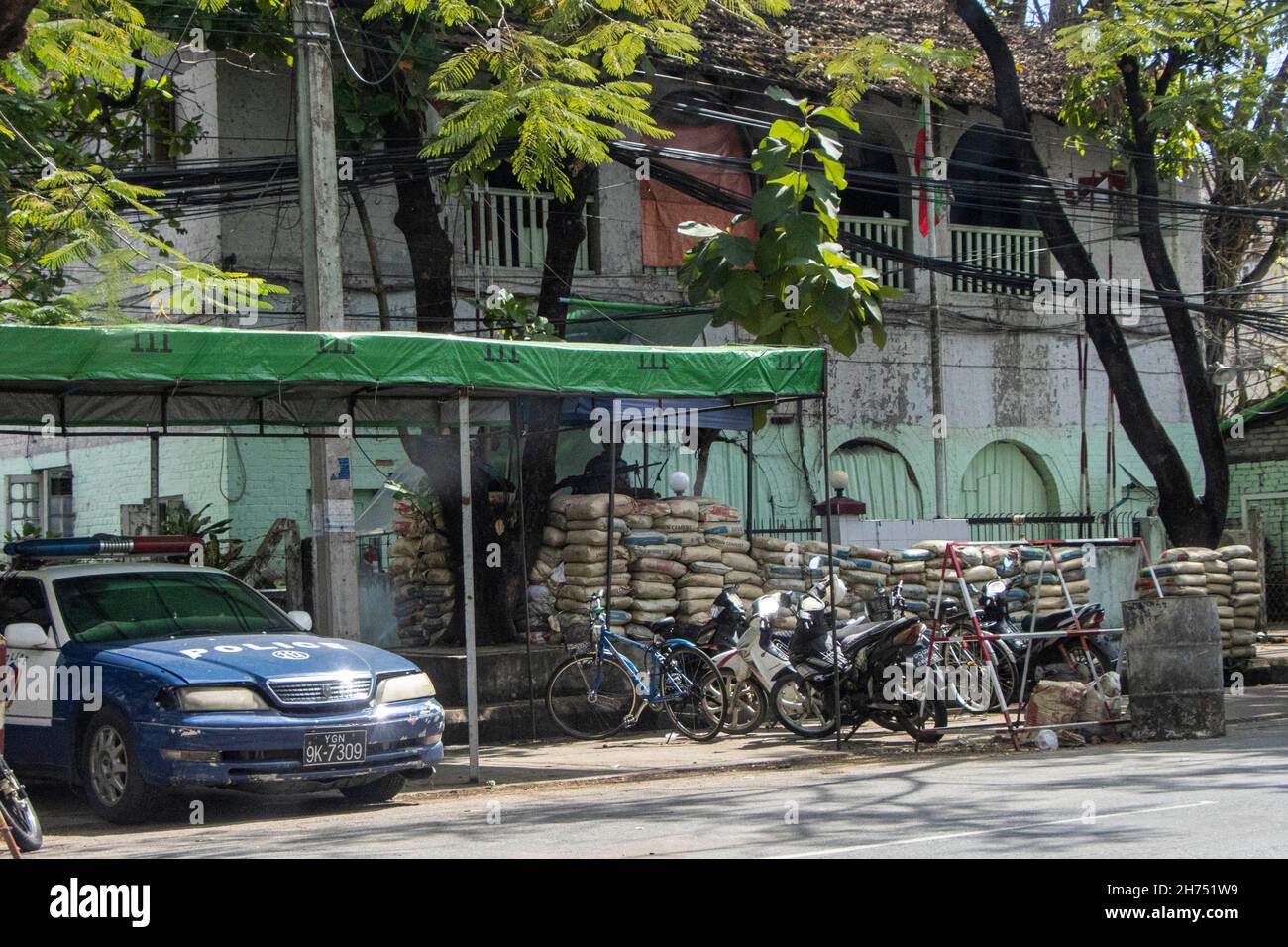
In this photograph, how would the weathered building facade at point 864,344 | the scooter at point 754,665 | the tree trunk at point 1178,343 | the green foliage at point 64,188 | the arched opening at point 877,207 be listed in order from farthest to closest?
1. the arched opening at point 877,207
2. the tree trunk at point 1178,343
3. the weathered building facade at point 864,344
4. the scooter at point 754,665
5. the green foliage at point 64,188

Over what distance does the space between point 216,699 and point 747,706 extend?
586 cm

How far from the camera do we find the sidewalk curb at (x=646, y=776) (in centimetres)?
1053

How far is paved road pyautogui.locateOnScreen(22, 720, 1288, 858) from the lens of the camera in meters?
7.23

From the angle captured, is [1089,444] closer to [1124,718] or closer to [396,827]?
[1124,718]

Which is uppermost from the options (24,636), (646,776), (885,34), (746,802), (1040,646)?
(885,34)

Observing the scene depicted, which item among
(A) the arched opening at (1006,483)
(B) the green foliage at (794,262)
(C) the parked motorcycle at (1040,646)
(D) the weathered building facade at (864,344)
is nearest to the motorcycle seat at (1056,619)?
(C) the parked motorcycle at (1040,646)

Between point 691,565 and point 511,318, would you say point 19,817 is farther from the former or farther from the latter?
point 511,318

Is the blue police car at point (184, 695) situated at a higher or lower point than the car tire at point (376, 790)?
higher

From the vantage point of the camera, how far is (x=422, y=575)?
55.2 feet

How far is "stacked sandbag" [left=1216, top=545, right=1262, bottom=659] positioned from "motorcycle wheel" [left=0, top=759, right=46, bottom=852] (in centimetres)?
1477

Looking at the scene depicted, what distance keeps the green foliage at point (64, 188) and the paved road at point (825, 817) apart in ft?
14.0

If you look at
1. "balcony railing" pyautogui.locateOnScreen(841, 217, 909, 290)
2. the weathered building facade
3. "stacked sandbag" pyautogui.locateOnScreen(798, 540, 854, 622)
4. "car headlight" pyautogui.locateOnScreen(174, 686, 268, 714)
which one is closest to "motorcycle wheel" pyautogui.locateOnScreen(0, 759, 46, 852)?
"car headlight" pyautogui.locateOnScreen(174, 686, 268, 714)

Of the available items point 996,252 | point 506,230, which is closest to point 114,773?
point 506,230

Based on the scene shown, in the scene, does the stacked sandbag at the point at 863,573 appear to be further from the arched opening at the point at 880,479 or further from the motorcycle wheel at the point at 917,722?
the arched opening at the point at 880,479
